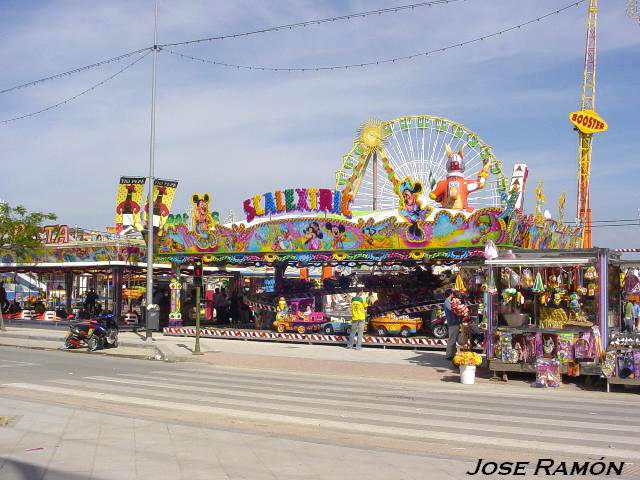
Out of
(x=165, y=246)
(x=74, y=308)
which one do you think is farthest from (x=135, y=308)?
(x=165, y=246)

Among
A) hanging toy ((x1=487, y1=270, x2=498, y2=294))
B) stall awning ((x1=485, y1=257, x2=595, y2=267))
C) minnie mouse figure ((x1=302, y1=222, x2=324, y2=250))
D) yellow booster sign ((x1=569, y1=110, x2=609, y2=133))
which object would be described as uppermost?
yellow booster sign ((x1=569, y1=110, x2=609, y2=133))

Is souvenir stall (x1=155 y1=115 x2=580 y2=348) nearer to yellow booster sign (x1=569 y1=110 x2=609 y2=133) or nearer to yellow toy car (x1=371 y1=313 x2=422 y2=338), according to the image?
yellow toy car (x1=371 y1=313 x2=422 y2=338)

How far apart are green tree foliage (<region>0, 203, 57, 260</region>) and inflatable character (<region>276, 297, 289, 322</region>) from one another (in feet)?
49.3

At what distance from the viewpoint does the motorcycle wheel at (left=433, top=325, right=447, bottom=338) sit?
26719mm

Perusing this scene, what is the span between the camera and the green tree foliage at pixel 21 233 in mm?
37625

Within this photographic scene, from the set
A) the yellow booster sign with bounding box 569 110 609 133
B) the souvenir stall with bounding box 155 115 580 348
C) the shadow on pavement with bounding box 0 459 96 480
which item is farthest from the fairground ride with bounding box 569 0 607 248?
the shadow on pavement with bounding box 0 459 96 480

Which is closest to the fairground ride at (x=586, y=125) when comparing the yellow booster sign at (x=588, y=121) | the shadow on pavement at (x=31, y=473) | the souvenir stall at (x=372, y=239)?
the yellow booster sign at (x=588, y=121)

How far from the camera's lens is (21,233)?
123ft

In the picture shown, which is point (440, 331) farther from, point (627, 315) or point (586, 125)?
point (586, 125)

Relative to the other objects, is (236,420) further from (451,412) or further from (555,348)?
(555,348)

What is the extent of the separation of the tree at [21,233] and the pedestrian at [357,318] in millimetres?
19537

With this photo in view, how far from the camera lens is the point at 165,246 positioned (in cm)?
3256

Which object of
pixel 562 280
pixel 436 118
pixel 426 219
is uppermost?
pixel 436 118

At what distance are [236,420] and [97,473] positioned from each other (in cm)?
397
